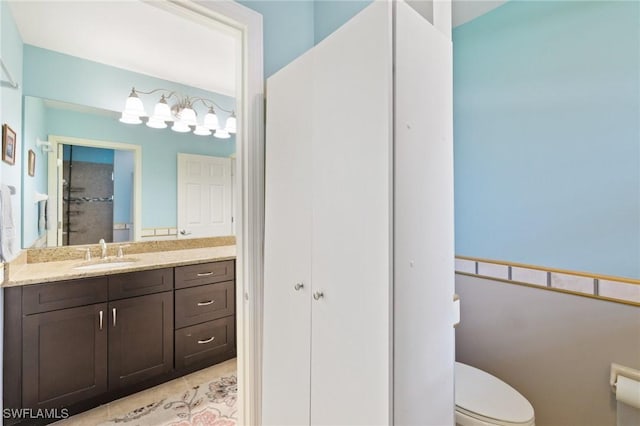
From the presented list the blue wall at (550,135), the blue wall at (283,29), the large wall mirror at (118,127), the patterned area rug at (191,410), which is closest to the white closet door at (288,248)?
the blue wall at (283,29)

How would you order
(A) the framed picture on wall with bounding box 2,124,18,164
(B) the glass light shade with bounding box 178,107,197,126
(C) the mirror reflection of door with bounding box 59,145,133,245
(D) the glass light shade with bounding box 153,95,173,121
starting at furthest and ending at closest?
(B) the glass light shade with bounding box 178,107,197,126, (D) the glass light shade with bounding box 153,95,173,121, (C) the mirror reflection of door with bounding box 59,145,133,245, (A) the framed picture on wall with bounding box 2,124,18,164

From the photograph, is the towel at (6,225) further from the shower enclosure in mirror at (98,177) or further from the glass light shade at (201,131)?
the glass light shade at (201,131)

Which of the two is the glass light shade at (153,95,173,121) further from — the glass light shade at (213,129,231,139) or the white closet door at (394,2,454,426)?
the white closet door at (394,2,454,426)

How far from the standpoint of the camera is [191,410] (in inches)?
72.9

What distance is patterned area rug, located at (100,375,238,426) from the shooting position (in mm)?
1745

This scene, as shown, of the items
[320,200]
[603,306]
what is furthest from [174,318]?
[603,306]

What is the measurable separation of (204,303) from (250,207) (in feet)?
4.42

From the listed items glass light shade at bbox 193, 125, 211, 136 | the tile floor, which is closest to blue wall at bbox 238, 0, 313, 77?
glass light shade at bbox 193, 125, 211, 136

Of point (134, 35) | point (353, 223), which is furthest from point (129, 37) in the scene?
point (353, 223)

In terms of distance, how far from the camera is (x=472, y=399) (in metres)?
1.24

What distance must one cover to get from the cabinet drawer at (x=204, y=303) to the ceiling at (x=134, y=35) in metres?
1.69

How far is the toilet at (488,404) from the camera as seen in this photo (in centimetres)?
112

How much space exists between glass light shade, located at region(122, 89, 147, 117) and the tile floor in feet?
7.02

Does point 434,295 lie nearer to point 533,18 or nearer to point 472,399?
point 472,399
